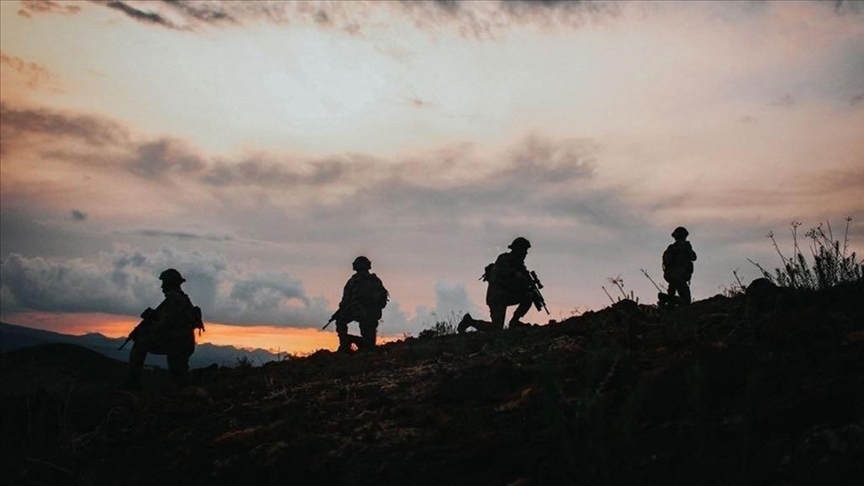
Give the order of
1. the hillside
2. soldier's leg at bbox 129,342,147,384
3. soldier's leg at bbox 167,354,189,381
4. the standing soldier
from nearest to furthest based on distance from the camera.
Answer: the hillside → soldier's leg at bbox 129,342,147,384 → soldier's leg at bbox 167,354,189,381 → the standing soldier

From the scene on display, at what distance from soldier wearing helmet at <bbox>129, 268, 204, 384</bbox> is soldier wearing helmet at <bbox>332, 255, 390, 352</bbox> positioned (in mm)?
3924

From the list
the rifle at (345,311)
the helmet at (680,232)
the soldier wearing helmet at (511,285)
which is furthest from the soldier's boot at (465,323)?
the helmet at (680,232)

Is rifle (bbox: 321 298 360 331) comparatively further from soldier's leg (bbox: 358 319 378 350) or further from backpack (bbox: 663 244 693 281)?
backpack (bbox: 663 244 693 281)

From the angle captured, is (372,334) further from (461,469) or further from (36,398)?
(461,469)

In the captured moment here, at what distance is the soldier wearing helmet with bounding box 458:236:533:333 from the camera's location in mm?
14633

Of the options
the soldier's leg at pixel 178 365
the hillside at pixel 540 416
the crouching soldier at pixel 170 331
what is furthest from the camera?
the soldier's leg at pixel 178 365

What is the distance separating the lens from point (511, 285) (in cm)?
1466

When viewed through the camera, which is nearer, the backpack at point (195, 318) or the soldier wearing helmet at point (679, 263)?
the backpack at point (195, 318)

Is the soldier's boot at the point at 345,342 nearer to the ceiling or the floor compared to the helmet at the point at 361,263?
nearer to the floor

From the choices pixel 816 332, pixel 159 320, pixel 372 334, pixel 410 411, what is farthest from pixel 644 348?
pixel 372 334

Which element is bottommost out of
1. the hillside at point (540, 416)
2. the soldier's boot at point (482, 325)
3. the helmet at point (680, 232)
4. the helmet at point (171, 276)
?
the hillside at point (540, 416)

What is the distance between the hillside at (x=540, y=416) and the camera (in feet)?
13.1

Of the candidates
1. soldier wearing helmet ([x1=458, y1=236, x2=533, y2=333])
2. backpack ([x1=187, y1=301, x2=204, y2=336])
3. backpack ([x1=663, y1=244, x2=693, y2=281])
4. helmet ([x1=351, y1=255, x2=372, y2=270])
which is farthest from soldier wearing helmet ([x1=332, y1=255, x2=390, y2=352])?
backpack ([x1=663, y1=244, x2=693, y2=281])

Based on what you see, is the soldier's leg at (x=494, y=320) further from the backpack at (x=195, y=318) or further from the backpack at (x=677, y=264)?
the backpack at (x=195, y=318)
